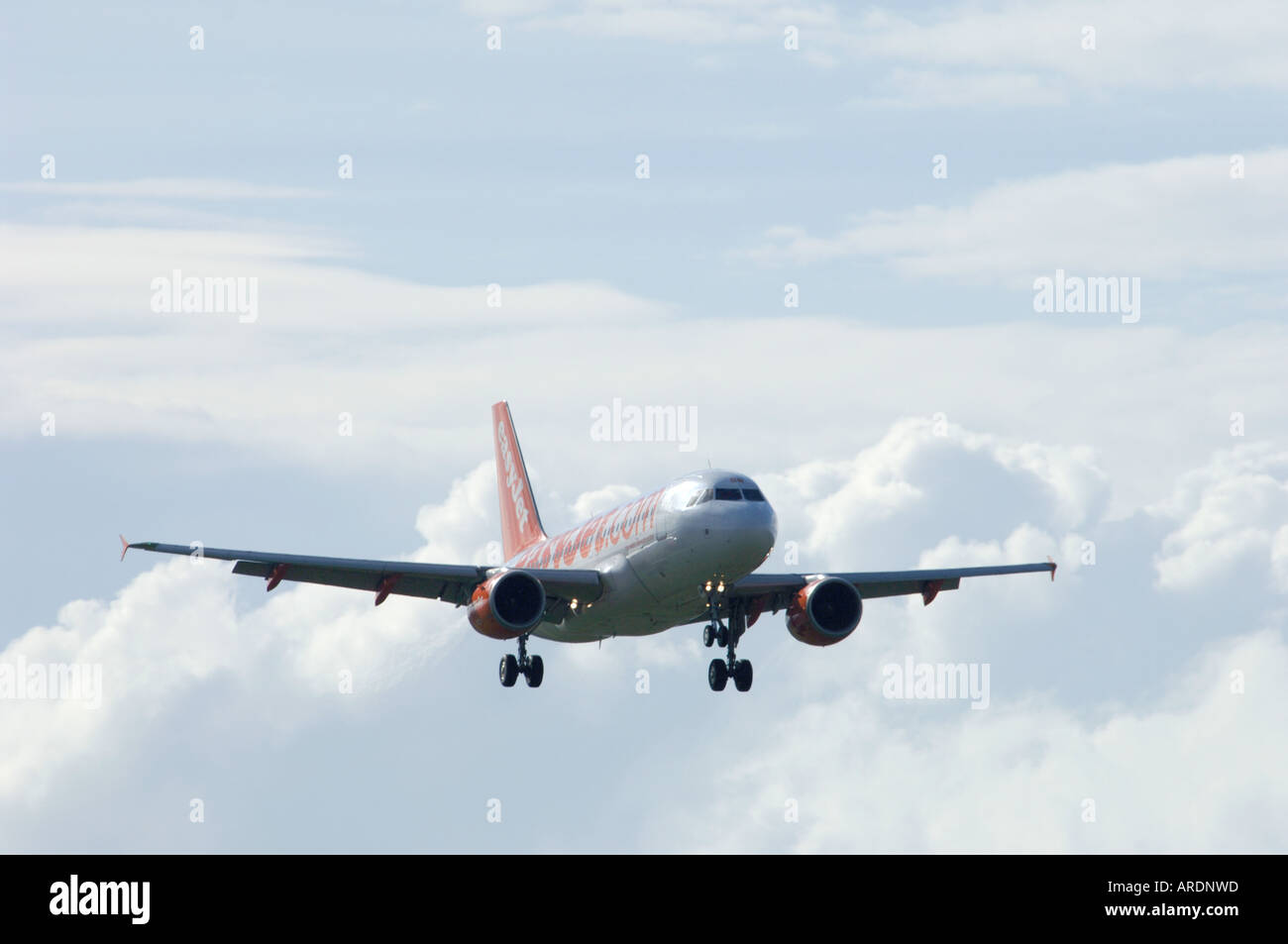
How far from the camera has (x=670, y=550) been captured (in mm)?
55312

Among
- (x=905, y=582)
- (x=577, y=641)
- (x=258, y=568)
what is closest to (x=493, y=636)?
(x=577, y=641)

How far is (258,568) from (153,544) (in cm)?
502

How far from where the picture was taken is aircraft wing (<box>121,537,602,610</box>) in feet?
194

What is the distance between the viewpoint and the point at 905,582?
68625mm

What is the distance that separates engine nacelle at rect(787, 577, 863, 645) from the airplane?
0.03 m

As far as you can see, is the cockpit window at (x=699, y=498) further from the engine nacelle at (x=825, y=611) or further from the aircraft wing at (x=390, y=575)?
the engine nacelle at (x=825, y=611)

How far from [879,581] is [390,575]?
1857cm

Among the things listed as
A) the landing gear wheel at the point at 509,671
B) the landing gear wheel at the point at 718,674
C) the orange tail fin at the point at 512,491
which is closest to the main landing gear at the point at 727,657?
the landing gear wheel at the point at 718,674

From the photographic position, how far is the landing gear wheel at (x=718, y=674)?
197 ft

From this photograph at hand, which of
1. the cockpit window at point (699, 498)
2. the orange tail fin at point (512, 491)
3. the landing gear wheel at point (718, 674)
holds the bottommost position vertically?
the landing gear wheel at point (718, 674)

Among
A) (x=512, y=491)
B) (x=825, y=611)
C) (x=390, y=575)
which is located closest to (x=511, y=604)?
(x=390, y=575)

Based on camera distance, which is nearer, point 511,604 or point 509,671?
point 511,604

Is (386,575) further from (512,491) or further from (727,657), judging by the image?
(512,491)
